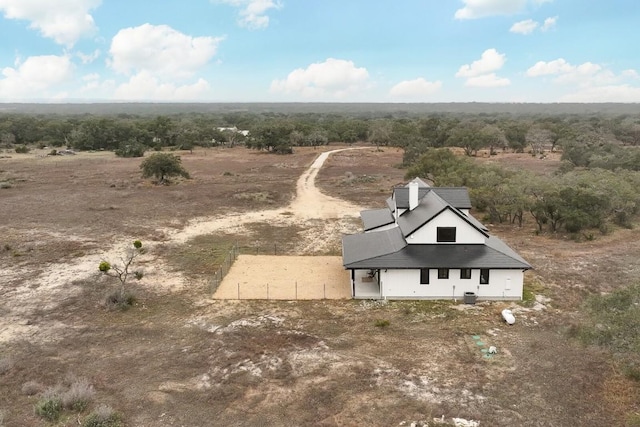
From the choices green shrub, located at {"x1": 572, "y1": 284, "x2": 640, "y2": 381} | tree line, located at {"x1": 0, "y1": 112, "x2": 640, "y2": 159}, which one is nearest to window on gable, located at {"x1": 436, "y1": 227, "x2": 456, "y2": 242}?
green shrub, located at {"x1": 572, "y1": 284, "x2": 640, "y2": 381}

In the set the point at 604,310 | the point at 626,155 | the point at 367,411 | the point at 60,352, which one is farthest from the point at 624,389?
the point at 626,155

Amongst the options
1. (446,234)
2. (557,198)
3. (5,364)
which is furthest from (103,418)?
(557,198)

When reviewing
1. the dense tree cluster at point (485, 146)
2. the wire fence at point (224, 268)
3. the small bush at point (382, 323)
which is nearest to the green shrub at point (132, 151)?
the dense tree cluster at point (485, 146)

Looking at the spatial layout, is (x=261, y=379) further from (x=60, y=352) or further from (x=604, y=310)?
(x=604, y=310)

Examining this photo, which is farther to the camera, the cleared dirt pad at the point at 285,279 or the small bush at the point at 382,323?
the cleared dirt pad at the point at 285,279

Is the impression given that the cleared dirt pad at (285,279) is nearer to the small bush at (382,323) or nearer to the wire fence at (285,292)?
the wire fence at (285,292)

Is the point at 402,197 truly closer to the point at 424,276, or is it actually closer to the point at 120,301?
the point at 424,276
